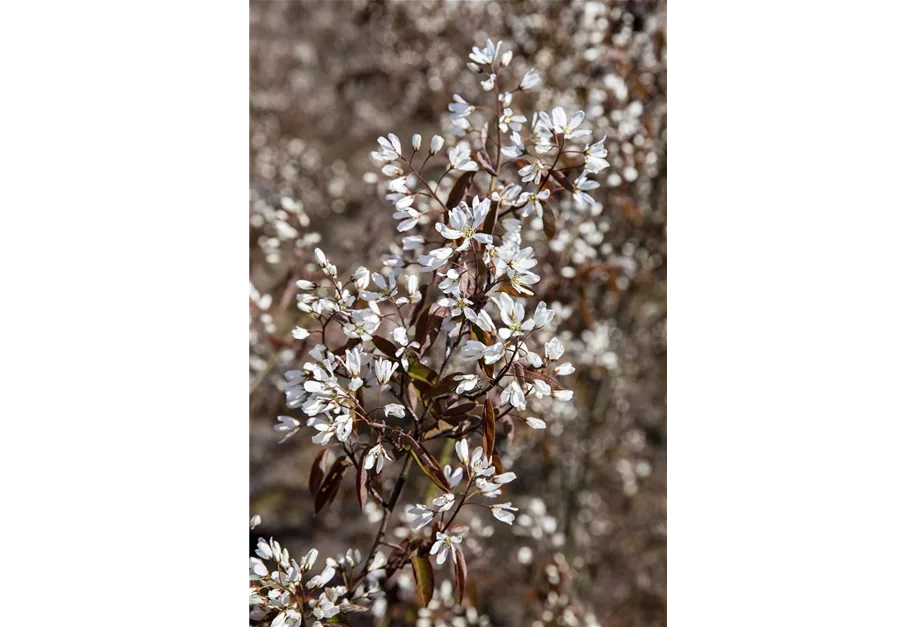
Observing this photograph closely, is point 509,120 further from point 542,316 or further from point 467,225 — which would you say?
point 542,316

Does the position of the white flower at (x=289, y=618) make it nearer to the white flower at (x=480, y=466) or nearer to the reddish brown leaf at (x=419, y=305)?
the white flower at (x=480, y=466)

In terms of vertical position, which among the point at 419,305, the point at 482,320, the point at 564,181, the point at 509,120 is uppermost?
the point at 509,120

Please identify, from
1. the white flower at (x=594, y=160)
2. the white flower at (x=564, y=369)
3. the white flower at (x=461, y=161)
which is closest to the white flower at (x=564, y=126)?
the white flower at (x=594, y=160)

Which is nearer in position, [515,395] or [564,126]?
[515,395]

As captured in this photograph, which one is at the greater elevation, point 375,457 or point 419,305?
point 419,305

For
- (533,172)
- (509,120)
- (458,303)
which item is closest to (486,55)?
(509,120)
